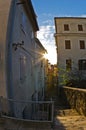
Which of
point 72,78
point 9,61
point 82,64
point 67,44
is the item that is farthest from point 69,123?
point 67,44

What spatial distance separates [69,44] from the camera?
109 feet

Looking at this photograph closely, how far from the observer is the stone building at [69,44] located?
108 ft

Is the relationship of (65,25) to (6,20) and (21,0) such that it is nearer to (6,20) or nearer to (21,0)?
(21,0)

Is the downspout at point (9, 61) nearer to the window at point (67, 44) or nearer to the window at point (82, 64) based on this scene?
the window at point (82, 64)

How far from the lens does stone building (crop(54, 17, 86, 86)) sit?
3294cm

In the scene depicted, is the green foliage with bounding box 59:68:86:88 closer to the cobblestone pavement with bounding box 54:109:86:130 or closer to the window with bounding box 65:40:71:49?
the window with bounding box 65:40:71:49

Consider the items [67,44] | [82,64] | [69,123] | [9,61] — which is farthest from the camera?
[67,44]

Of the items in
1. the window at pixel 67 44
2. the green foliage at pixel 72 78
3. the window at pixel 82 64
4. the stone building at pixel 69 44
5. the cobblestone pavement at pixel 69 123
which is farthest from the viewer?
the window at pixel 67 44

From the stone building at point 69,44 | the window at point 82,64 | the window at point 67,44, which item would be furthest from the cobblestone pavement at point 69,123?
the window at point 67,44

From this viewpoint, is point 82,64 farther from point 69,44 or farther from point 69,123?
point 69,123

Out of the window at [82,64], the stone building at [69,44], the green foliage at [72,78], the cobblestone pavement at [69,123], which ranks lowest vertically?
the cobblestone pavement at [69,123]

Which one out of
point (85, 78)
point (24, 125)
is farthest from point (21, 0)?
point (85, 78)

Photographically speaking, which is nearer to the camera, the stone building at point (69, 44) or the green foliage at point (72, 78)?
the green foliage at point (72, 78)

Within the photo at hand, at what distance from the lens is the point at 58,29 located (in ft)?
109
